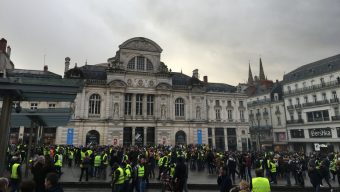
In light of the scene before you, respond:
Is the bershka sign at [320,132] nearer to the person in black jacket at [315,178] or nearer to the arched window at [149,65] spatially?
the arched window at [149,65]

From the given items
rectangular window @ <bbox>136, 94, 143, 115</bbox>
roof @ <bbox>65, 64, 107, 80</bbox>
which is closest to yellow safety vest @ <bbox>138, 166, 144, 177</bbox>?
rectangular window @ <bbox>136, 94, 143, 115</bbox>

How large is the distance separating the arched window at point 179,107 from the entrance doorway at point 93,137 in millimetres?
15214

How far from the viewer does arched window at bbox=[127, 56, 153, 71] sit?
144 ft

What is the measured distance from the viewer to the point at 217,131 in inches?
1916

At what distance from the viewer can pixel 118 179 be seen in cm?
1030

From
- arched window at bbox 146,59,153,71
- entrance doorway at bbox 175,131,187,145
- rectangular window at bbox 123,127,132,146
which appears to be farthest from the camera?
arched window at bbox 146,59,153,71

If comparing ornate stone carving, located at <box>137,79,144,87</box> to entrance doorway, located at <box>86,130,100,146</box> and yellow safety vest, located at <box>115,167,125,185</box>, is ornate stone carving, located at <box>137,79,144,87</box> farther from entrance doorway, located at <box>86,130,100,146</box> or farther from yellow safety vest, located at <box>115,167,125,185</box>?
yellow safety vest, located at <box>115,167,125,185</box>

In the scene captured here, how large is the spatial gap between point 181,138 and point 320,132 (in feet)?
87.6

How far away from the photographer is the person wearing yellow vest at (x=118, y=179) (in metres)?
10.2

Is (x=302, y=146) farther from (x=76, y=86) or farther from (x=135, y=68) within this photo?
(x=76, y=86)

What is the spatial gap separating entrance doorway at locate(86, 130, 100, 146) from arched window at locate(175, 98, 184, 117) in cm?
1521

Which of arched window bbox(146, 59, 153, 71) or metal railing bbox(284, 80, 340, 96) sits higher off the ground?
arched window bbox(146, 59, 153, 71)

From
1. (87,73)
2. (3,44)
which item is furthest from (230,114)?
(3,44)

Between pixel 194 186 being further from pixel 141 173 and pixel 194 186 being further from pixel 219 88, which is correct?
pixel 219 88
